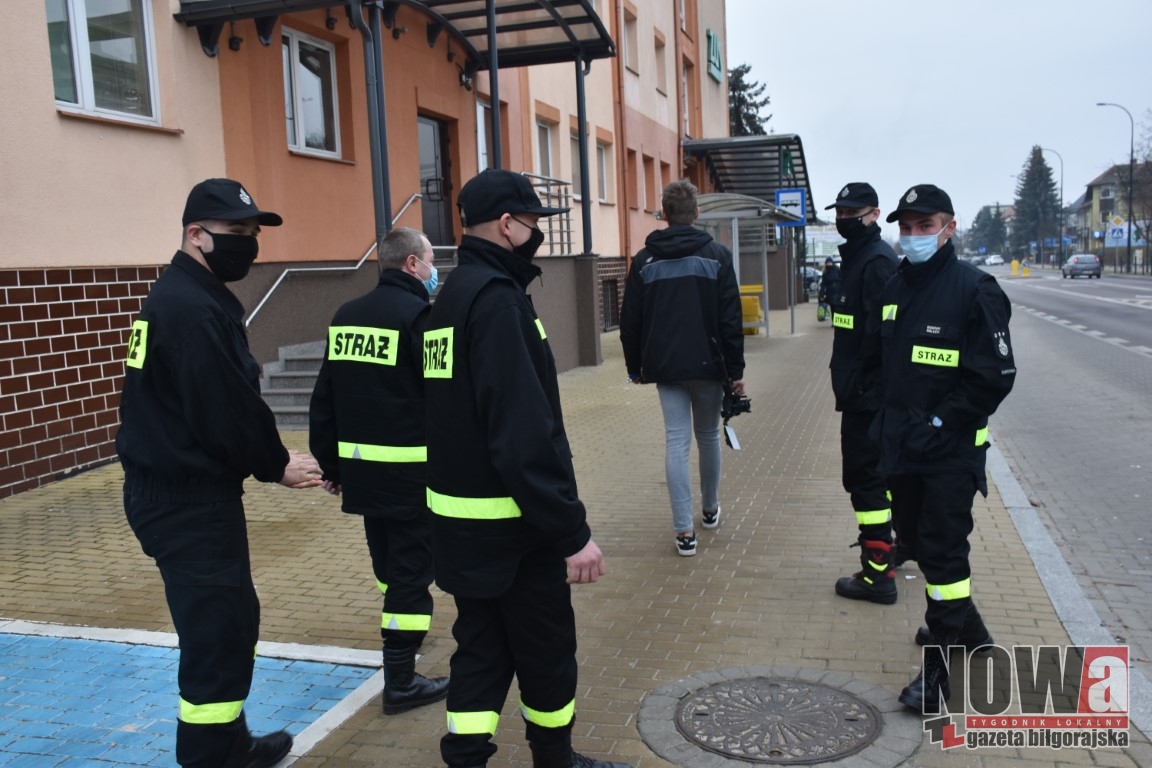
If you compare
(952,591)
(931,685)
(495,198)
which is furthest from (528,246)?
(931,685)

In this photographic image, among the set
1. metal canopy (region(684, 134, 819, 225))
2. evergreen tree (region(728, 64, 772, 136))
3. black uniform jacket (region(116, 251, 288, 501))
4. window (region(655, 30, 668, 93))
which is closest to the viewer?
black uniform jacket (region(116, 251, 288, 501))

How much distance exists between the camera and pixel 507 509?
9.40ft

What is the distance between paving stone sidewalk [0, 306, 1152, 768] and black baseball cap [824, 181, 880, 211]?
6.70 feet

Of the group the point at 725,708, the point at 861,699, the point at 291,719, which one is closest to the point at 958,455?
the point at 861,699

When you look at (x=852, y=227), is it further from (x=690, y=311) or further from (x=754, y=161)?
(x=754, y=161)

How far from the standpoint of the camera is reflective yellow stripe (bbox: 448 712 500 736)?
116 inches

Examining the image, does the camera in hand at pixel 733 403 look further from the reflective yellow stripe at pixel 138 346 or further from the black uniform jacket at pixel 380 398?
the reflective yellow stripe at pixel 138 346

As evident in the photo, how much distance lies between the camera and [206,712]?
3066mm

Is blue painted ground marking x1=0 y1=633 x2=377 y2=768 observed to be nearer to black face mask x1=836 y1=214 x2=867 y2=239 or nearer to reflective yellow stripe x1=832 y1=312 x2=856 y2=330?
reflective yellow stripe x1=832 y1=312 x2=856 y2=330

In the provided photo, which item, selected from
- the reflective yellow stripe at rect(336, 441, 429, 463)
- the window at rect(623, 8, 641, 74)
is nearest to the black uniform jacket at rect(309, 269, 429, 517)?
the reflective yellow stripe at rect(336, 441, 429, 463)

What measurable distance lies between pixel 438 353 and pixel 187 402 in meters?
0.79

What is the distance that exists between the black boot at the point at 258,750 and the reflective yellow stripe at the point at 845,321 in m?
3.23

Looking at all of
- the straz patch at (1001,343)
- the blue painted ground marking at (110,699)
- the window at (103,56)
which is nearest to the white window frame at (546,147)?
the window at (103,56)

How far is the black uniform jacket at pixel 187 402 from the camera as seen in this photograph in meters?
2.98
